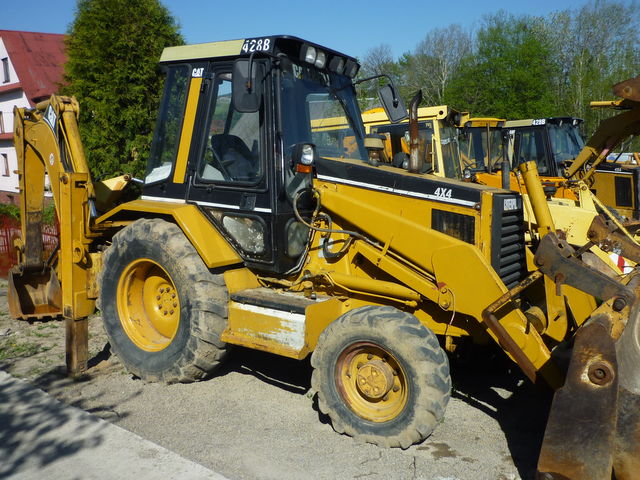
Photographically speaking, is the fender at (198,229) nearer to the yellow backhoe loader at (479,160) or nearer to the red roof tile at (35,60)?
the yellow backhoe loader at (479,160)

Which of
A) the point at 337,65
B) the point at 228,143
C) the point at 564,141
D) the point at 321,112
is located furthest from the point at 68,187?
the point at 564,141

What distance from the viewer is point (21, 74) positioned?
25562 millimetres

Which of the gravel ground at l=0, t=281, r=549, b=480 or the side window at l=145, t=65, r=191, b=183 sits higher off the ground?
the side window at l=145, t=65, r=191, b=183

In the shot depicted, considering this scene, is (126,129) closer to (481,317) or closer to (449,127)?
(449,127)

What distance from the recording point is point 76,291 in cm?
552

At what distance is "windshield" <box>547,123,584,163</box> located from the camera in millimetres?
12602

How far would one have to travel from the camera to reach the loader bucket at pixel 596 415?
3234mm

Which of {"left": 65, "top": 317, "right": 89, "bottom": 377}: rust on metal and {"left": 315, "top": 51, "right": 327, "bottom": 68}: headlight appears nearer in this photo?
{"left": 315, "top": 51, "right": 327, "bottom": 68}: headlight

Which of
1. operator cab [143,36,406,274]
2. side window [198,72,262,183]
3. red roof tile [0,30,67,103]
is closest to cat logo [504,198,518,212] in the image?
operator cab [143,36,406,274]

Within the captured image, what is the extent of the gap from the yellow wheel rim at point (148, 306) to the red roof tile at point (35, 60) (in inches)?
875

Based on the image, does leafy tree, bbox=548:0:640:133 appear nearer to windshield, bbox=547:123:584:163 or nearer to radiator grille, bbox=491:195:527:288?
windshield, bbox=547:123:584:163

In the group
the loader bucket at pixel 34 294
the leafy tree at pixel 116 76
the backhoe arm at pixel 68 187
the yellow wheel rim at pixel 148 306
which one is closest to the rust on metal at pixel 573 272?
the yellow wheel rim at pixel 148 306

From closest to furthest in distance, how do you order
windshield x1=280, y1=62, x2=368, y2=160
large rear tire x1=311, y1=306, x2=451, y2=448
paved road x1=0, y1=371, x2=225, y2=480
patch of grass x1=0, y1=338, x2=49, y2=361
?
paved road x1=0, y1=371, x2=225, y2=480
large rear tire x1=311, y1=306, x2=451, y2=448
windshield x1=280, y1=62, x2=368, y2=160
patch of grass x1=0, y1=338, x2=49, y2=361

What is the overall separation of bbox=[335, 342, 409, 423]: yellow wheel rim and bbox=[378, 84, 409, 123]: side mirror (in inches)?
85.8
